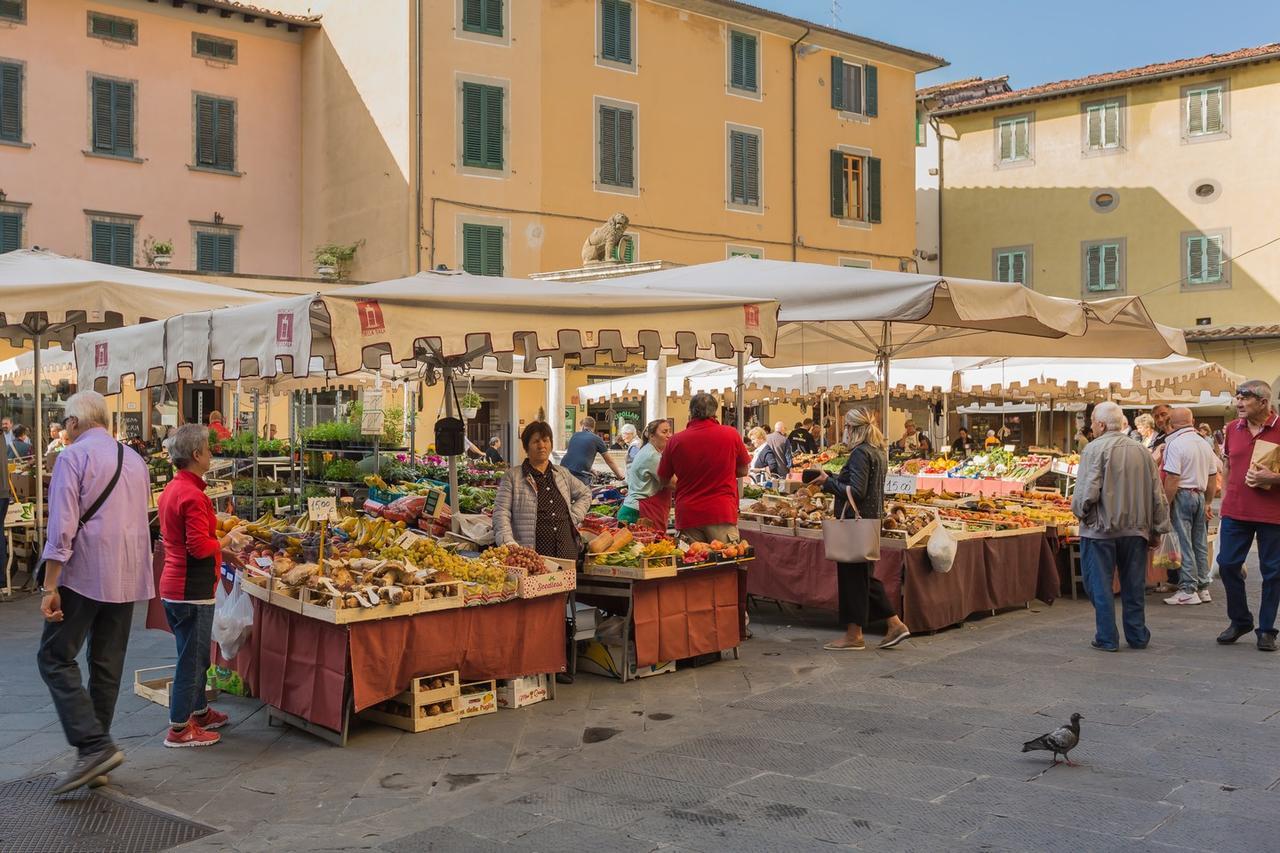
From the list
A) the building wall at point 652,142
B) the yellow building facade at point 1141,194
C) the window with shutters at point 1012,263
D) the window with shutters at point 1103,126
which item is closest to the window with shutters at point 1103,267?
the yellow building facade at point 1141,194

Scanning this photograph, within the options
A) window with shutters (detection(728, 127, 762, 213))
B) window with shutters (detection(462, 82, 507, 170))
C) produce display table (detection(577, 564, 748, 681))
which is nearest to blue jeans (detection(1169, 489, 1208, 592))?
produce display table (detection(577, 564, 748, 681))

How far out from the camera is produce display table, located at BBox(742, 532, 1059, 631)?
8453 millimetres

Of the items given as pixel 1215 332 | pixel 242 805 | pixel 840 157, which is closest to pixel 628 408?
pixel 840 157

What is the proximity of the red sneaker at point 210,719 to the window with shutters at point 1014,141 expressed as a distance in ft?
97.8

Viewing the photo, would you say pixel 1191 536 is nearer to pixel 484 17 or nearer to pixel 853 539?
pixel 853 539

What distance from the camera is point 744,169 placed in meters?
26.3

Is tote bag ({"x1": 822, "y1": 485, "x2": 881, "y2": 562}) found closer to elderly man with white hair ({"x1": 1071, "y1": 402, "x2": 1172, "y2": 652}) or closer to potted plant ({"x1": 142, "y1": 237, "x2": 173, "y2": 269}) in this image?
elderly man with white hair ({"x1": 1071, "y1": 402, "x2": 1172, "y2": 652})

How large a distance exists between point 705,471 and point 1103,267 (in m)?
26.2

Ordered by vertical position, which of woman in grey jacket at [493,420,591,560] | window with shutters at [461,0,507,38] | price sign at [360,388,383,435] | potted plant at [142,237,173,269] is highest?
window with shutters at [461,0,507,38]

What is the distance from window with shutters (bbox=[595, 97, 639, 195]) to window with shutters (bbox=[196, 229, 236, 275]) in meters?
7.15

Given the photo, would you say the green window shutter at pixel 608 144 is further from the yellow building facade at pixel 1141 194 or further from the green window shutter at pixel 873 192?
the yellow building facade at pixel 1141 194

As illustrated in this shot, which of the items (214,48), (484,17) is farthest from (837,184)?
(214,48)

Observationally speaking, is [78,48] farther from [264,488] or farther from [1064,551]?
[1064,551]

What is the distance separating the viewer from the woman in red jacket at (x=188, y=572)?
5.54 meters
